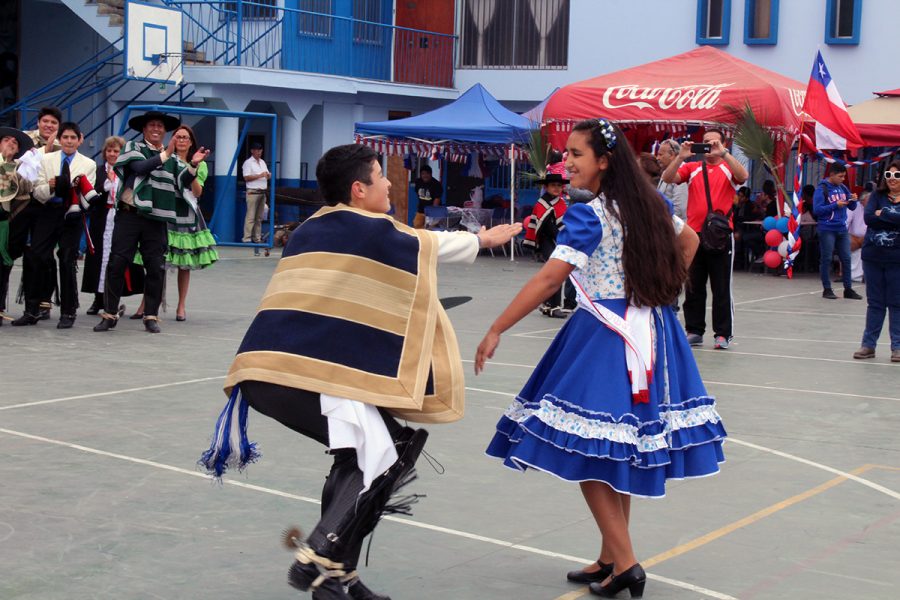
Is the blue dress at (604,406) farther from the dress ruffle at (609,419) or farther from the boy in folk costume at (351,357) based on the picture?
the boy in folk costume at (351,357)

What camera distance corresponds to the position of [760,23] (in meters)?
26.8

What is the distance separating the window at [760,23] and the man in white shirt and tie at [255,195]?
10.3 m

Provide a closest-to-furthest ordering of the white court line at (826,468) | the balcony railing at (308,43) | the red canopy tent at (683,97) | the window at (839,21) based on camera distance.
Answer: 1. the white court line at (826,468)
2. the red canopy tent at (683,97)
3. the balcony railing at (308,43)
4. the window at (839,21)

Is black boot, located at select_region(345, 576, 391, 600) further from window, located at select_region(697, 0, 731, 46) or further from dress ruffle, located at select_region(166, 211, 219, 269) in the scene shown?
window, located at select_region(697, 0, 731, 46)

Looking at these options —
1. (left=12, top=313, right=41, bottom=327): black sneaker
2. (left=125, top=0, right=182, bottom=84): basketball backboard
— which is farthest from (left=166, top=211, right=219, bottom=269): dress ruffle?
(left=125, top=0, right=182, bottom=84): basketball backboard

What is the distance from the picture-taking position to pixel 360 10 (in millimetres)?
29578

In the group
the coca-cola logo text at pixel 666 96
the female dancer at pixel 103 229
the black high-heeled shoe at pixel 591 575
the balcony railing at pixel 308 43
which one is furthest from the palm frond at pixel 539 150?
the black high-heeled shoe at pixel 591 575

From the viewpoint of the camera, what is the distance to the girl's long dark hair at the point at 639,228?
466cm

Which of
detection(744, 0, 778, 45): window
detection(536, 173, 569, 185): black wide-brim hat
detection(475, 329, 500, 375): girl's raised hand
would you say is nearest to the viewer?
detection(475, 329, 500, 375): girl's raised hand

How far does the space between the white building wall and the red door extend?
21.1 inches

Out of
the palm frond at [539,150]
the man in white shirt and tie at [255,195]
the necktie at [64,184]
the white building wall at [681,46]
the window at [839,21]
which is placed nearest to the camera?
the necktie at [64,184]

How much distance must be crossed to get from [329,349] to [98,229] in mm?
9019

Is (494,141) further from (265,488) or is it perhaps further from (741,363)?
(265,488)

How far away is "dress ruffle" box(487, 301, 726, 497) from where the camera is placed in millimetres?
4492
